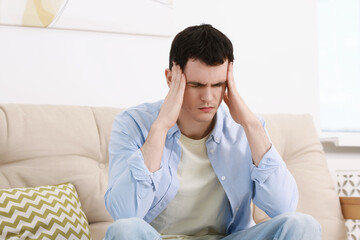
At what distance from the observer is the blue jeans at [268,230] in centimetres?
128

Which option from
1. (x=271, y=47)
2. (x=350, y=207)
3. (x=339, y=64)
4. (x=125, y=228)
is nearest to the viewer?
(x=125, y=228)

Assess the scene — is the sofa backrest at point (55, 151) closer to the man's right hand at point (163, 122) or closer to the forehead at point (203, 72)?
the man's right hand at point (163, 122)

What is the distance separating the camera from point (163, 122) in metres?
1.57

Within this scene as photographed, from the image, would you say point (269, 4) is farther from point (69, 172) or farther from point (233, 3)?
point (69, 172)

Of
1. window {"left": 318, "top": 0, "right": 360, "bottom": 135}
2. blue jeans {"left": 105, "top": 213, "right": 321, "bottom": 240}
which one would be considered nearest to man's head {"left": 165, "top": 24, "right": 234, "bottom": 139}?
blue jeans {"left": 105, "top": 213, "right": 321, "bottom": 240}

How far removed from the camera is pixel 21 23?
227 centimetres

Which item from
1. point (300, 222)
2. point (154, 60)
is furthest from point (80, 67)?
point (300, 222)

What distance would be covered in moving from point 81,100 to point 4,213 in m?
0.83

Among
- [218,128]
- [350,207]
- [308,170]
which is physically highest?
[218,128]

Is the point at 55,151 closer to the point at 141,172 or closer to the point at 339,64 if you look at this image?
the point at 141,172

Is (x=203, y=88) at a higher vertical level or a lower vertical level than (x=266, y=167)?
higher

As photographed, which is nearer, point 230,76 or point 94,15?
point 230,76

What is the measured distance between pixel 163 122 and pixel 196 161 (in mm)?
182

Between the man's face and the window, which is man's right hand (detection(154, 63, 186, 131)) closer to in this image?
the man's face
